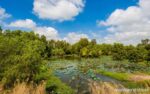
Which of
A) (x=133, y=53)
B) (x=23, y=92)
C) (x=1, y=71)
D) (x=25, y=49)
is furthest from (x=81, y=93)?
(x=133, y=53)

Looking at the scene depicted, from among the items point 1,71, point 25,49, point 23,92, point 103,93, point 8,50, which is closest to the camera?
point 103,93

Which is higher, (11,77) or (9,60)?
(9,60)

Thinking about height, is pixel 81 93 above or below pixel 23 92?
below

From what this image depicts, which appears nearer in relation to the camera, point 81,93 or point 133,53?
point 81,93

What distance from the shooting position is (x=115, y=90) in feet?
21.1

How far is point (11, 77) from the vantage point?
21688 millimetres

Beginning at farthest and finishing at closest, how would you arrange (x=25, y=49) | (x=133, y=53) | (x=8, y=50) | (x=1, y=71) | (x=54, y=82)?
(x=133, y=53), (x=54, y=82), (x=25, y=49), (x=8, y=50), (x=1, y=71)

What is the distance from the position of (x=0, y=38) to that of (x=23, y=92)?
17932mm

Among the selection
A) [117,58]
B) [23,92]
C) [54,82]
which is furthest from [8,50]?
[117,58]

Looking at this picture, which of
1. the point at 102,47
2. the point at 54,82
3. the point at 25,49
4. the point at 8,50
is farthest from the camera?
the point at 102,47

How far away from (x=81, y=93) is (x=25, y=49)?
23.1 ft

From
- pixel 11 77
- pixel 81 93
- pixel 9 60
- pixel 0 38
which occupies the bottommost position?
pixel 81 93

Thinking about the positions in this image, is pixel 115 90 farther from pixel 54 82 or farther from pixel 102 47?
pixel 102 47

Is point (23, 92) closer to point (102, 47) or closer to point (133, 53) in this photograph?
point (133, 53)
